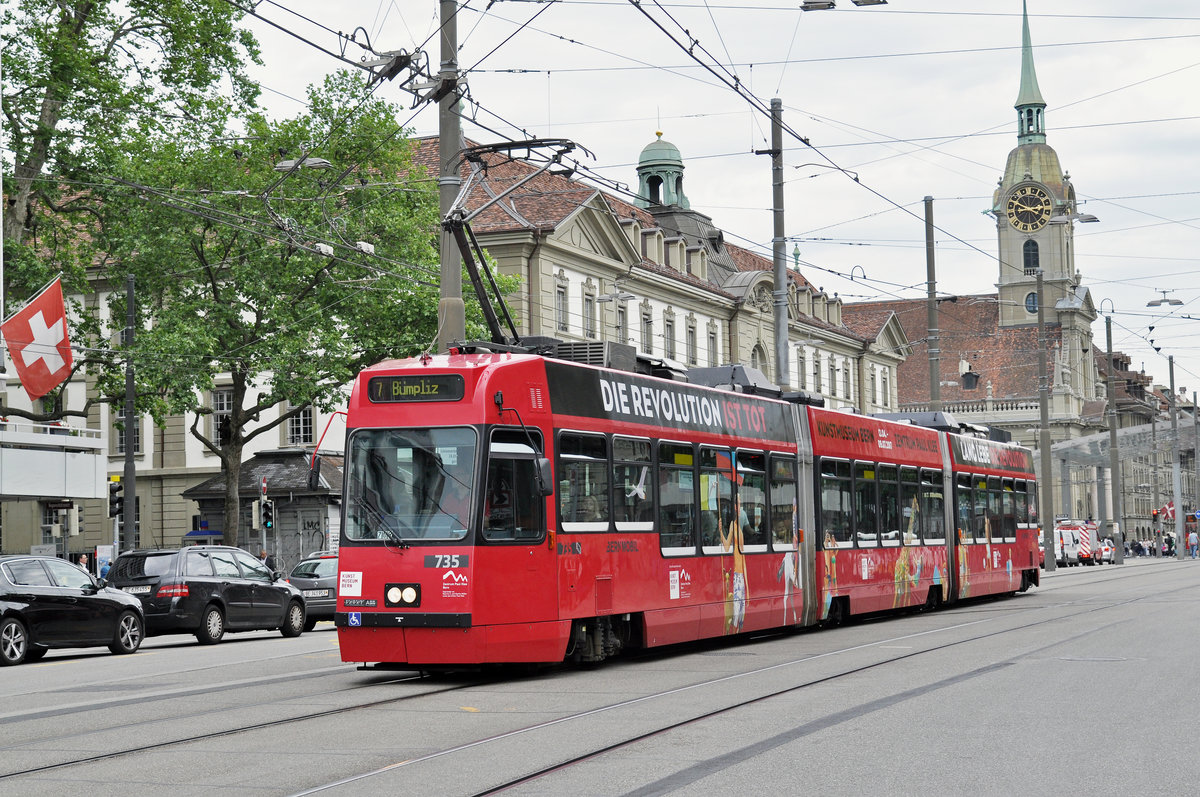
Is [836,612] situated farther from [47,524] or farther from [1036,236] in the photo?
[1036,236]

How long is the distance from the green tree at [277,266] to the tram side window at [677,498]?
19750 millimetres

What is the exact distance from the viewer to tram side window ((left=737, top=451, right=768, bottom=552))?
18.7 metres

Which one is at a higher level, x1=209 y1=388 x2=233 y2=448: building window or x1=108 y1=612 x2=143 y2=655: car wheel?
x1=209 y1=388 x2=233 y2=448: building window

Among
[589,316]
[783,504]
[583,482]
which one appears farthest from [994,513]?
[589,316]

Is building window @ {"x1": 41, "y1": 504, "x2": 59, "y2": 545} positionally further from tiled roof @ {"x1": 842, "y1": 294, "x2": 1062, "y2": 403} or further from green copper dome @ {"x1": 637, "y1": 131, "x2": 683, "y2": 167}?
tiled roof @ {"x1": 842, "y1": 294, "x2": 1062, "y2": 403}

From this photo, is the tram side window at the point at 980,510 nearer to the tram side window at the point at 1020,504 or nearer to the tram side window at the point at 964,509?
the tram side window at the point at 964,509

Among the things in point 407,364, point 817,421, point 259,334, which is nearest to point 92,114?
point 259,334

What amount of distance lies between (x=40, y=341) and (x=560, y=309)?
74.2ft

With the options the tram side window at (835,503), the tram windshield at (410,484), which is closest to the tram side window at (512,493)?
the tram windshield at (410,484)

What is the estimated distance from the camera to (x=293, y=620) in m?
26.4

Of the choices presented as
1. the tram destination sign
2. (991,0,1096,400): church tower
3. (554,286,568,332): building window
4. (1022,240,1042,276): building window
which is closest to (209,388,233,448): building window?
(554,286,568,332): building window

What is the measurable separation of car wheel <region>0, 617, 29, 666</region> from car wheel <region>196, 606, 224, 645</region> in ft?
14.0

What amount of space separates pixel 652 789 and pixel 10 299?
125ft

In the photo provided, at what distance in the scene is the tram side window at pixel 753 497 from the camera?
18672 millimetres
